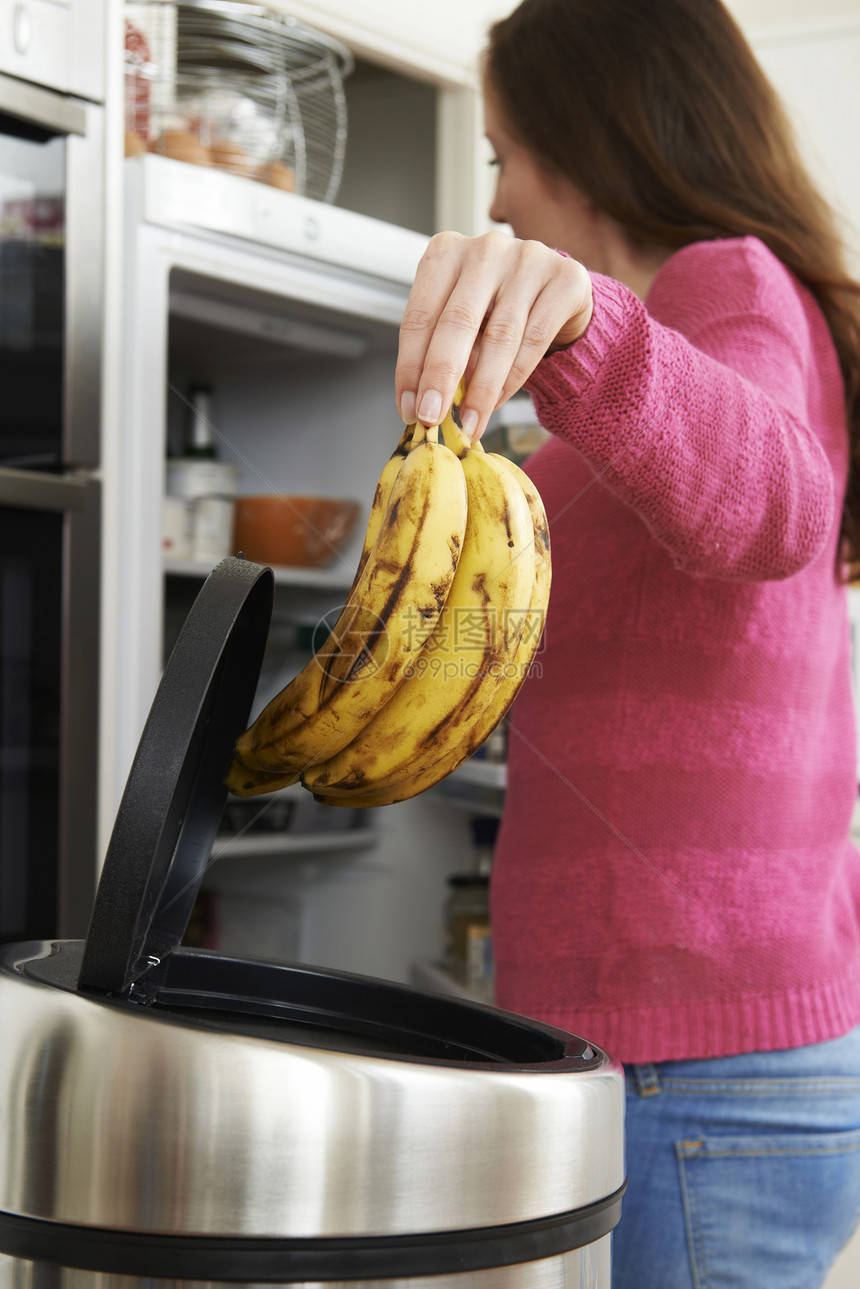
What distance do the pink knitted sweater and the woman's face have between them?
149mm

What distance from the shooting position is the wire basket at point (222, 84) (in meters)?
1.32

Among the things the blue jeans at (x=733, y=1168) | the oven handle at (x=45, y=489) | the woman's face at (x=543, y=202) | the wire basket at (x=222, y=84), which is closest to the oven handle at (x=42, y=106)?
the wire basket at (x=222, y=84)

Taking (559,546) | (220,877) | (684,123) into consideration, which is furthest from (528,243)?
(220,877)

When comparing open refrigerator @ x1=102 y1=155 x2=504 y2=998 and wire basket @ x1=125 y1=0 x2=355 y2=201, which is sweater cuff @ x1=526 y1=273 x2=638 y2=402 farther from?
wire basket @ x1=125 y1=0 x2=355 y2=201

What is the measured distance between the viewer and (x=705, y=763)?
2.21 feet

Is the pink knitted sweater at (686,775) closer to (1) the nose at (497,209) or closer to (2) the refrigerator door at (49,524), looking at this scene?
(1) the nose at (497,209)

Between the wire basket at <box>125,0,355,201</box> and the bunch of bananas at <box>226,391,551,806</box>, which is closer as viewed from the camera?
the bunch of bananas at <box>226,391,551,806</box>

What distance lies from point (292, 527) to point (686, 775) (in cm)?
96

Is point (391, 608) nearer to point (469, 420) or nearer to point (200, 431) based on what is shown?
point (469, 420)

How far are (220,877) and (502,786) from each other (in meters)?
0.54

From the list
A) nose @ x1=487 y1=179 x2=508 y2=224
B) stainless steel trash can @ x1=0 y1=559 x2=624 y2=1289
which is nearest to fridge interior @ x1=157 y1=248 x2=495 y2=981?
nose @ x1=487 y1=179 x2=508 y2=224

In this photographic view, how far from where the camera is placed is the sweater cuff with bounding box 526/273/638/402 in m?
0.48

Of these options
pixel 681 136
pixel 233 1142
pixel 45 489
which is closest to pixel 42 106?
pixel 45 489

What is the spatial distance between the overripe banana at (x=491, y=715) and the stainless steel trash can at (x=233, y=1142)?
10 centimetres
